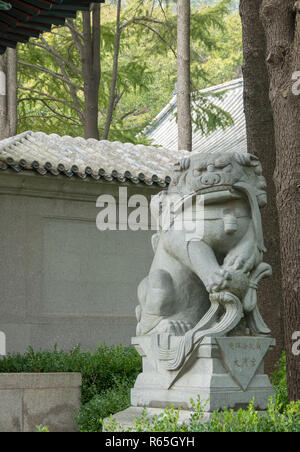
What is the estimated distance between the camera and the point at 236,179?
5648mm

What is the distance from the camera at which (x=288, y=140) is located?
Result: 7348mm

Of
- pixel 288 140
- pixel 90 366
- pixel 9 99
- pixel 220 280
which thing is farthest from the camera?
pixel 9 99

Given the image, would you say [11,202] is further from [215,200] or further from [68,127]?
[68,127]

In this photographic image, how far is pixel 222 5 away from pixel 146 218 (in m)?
10.2

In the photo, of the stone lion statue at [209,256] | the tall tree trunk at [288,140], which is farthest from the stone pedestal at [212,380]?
the tall tree trunk at [288,140]

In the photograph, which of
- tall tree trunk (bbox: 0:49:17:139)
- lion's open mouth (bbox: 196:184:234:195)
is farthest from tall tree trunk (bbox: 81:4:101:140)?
lion's open mouth (bbox: 196:184:234:195)

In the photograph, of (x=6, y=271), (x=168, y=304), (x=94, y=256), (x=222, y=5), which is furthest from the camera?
(x=222, y=5)

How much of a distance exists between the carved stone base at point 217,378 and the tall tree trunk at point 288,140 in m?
1.39

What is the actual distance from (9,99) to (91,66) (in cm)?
238

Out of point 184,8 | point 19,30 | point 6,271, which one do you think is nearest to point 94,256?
Answer: point 6,271

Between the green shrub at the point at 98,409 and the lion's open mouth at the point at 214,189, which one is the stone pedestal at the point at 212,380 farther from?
the green shrub at the point at 98,409

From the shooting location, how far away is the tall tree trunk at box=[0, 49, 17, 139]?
19.0m

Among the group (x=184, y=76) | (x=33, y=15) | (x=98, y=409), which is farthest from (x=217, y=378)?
(x=184, y=76)

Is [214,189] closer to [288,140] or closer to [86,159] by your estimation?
[288,140]
